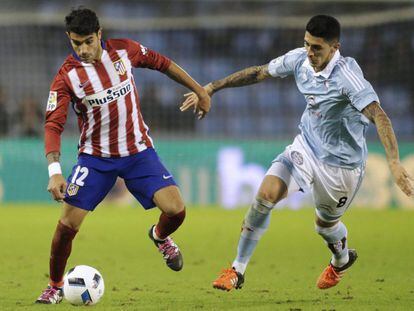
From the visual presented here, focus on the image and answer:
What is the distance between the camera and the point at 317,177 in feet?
26.5

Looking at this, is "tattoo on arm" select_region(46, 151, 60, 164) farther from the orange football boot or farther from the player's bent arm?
the orange football boot

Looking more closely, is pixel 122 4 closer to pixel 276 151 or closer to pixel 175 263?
pixel 276 151

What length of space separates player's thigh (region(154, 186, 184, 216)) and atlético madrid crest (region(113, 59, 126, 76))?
3.24 feet

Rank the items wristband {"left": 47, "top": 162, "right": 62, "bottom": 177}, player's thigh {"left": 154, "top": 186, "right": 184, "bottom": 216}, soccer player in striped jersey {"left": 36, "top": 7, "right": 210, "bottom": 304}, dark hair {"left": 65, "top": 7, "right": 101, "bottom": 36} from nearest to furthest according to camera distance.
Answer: wristband {"left": 47, "top": 162, "right": 62, "bottom": 177}
dark hair {"left": 65, "top": 7, "right": 101, "bottom": 36}
soccer player in striped jersey {"left": 36, "top": 7, "right": 210, "bottom": 304}
player's thigh {"left": 154, "top": 186, "right": 184, "bottom": 216}

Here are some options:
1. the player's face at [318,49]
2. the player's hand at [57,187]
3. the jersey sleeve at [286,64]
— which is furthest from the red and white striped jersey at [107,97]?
the player's face at [318,49]

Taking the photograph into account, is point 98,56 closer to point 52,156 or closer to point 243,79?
point 52,156

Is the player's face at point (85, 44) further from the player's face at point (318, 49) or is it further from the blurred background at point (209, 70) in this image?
the blurred background at point (209, 70)

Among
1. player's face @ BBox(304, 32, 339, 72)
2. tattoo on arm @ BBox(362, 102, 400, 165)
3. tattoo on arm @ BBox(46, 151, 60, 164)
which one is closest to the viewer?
tattoo on arm @ BBox(362, 102, 400, 165)

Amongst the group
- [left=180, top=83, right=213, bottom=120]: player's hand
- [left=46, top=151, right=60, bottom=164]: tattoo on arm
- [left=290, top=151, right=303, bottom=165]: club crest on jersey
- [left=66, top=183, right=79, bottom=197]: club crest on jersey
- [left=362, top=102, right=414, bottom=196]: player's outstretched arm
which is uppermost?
[left=362, top=102, right=414, bottom=196]: player's outstretched arm

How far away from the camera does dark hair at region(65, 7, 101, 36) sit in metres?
7.27

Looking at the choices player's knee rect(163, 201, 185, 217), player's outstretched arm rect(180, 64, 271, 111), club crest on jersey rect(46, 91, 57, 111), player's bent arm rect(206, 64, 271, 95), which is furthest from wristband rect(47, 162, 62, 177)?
player's bent arm rect(206, 64, 271, 95)

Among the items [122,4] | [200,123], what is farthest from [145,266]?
[122,4]

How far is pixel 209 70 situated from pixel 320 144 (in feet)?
38.7

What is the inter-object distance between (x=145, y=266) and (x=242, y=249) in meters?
2.61
